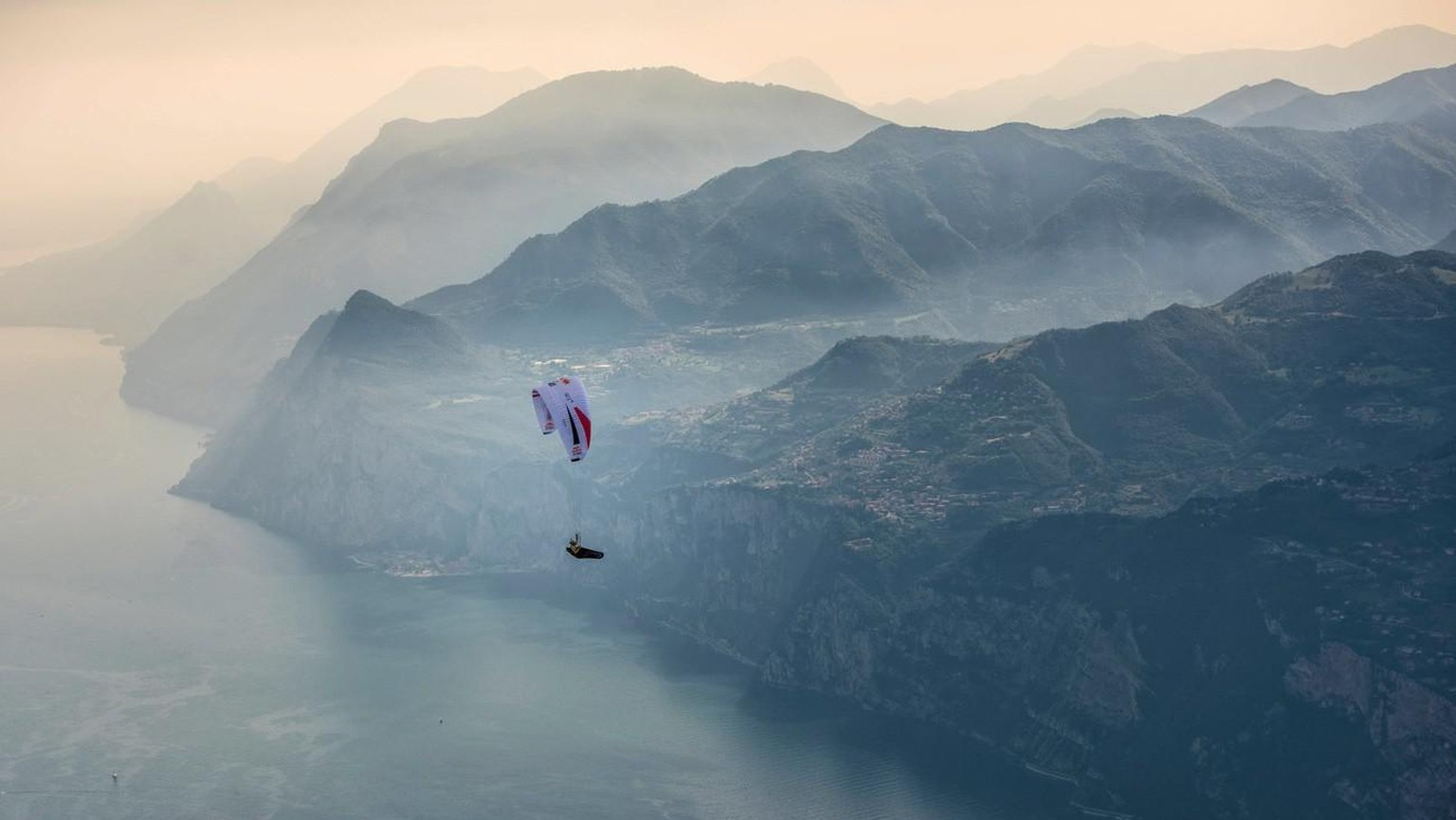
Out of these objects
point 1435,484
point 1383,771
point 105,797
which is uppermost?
point 1435,484

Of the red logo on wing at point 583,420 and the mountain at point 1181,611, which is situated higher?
the red logo on wing at point 583,420

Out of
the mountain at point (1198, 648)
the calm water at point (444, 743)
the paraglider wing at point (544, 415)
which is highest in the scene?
the paraglider wing at point (544, 415)

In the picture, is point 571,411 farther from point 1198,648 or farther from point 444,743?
point 1198,648

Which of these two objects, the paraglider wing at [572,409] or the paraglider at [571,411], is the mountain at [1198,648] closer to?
the paraglider at [571,411]

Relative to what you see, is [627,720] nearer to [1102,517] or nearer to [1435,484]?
[1102,517]

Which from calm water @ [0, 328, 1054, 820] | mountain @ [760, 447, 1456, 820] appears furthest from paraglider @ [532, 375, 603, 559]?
mountain @ [760, 447, 1456, 820]

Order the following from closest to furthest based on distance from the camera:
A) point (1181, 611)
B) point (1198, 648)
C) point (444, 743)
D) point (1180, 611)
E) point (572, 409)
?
1. point (572, 409)
2. point (1198, 648)
3. point (1181, 611)
4. point (1180, 611)
5. point (444, 743)

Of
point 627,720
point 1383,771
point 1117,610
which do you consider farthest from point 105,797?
point 1383,771

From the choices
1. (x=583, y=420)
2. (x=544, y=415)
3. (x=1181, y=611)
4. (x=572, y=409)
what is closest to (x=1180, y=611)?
(x=1181, y=611)

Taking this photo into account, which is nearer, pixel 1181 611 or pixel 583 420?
pixel 583 420

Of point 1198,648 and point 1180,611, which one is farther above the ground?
point 1180,611

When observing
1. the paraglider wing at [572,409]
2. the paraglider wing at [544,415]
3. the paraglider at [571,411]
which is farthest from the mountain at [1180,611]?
the paraglider wing at [544,415]
